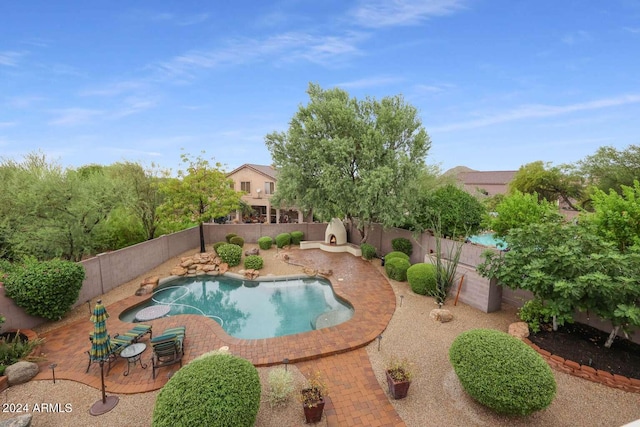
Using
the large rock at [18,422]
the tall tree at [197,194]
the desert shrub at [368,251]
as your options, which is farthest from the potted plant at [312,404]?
the tall tree at [197,194]

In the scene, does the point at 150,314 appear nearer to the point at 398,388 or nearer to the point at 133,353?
the point at 133,353

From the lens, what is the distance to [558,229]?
25.9 ft

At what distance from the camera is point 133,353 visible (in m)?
7.07

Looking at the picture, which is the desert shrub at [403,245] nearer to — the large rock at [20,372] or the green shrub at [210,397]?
the green shrub at [210,397]

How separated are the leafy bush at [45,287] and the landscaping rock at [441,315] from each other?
42.4 ft

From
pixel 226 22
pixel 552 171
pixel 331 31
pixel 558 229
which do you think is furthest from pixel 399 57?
pixel 552 171

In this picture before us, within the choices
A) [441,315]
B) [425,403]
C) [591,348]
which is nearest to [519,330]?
[591,348]

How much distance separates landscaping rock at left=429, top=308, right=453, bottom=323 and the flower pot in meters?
4.18

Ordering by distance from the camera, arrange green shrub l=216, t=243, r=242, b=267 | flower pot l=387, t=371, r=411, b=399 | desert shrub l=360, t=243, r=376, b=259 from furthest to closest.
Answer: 1. desert shrub l=360, t=243, r=376, b=259
2. green shrub l=216, t=243, r=242, b=267
3. flower pot l=387, t=371, r=411, b=399

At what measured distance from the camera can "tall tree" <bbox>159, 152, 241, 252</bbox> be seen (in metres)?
18.1

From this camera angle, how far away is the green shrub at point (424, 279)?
11.8m

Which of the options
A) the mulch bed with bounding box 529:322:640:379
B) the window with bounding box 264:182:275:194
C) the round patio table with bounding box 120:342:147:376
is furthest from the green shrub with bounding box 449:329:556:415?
the window with bounding box 264:182:275:194

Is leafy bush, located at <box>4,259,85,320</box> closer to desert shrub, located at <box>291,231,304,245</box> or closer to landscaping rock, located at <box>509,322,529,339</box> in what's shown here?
desert shrub, located at <box>291,231,304,245</box>

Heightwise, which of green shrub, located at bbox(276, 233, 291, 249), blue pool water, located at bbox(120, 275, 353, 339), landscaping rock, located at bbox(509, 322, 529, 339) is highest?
green shrub, located at bbox(276, 233, 291, 249)
